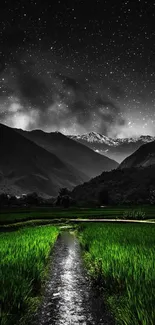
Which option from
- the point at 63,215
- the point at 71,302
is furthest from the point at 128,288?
the point at 63,215

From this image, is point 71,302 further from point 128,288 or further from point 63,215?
point 63,215

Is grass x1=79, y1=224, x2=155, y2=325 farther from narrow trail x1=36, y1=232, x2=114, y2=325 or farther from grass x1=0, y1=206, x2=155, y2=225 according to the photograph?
grass x1=0, y1=206, x2=155, y2=225

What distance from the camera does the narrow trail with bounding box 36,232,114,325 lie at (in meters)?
6.16

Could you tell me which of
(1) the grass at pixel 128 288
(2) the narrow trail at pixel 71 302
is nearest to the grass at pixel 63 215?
(2) the narrow trail at pixel 71 302

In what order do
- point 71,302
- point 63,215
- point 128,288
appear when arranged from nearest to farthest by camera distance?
point 128,288 → point 71,302 → point 63,215

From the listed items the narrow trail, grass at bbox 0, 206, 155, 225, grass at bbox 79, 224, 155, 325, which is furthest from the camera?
grass at bbox 0, 206, 155, 225

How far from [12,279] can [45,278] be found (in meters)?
4.04

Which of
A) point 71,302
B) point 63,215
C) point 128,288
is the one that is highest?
point 128,288

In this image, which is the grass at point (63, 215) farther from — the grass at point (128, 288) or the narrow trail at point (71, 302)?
the grass at point (128, 288)

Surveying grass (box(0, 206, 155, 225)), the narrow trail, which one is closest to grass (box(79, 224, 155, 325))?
the narrow trail

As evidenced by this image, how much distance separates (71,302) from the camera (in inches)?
291

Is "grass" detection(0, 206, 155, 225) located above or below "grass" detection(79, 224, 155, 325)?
below

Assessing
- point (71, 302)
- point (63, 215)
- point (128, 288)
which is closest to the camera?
point (128, 288)

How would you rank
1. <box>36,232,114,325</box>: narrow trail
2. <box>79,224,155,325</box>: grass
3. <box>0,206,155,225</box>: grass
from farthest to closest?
<box>0,206,155,225</box>: grass, <box>36,232,114,325</box>: narrow trail, <box>79,224,155,325</box>: grass
